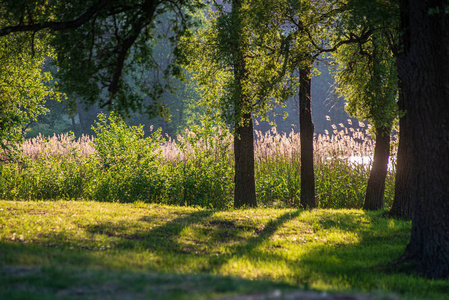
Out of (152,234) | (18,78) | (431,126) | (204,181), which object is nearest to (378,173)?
(204,181)

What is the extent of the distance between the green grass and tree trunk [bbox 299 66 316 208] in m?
1.43

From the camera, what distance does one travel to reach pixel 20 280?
14.3 ft

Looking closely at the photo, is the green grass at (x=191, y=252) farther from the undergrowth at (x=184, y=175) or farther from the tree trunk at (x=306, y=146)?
the undergrowth at (x=184, y=175)

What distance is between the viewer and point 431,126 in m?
6.17

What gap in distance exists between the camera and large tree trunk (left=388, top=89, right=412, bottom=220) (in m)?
10.3

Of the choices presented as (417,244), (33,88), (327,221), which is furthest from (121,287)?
(33,88)

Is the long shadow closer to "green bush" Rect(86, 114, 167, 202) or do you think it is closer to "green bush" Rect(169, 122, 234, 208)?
"green bush" Rect(169, 122, 234, 208)

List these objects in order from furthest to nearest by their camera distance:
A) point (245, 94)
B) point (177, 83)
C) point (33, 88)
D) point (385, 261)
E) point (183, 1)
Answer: point (177, 83) < point (33, 88) < point (245, 94) < point (183, 1) < point (385, 261)

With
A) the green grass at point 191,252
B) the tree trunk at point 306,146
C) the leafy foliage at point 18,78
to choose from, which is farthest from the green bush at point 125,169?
the tree trunk at point 306,146

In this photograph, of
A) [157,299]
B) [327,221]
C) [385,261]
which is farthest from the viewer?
[327,221]

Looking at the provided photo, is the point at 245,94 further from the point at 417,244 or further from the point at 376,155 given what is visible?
the point at 417,244

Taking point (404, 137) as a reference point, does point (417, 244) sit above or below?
below

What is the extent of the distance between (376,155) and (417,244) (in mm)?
6012

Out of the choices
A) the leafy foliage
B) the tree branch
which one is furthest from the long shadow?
the leafy foliage
